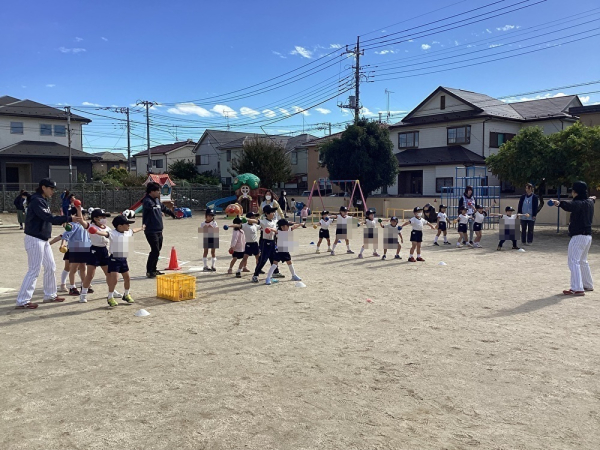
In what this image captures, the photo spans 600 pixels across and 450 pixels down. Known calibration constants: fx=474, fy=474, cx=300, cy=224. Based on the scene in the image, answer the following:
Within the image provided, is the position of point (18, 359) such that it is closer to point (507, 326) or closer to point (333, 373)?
point (333, 373)

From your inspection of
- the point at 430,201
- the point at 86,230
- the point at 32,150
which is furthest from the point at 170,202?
the point at 86,230

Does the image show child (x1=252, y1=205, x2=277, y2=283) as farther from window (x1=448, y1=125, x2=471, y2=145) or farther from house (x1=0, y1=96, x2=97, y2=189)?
house (x1=0, y1=96, x2=97, y2=189)

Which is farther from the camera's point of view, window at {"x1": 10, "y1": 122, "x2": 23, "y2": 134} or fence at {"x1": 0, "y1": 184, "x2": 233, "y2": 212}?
window at {"x1": 10, "y1": 122, "x2": 23, "y2": 134}

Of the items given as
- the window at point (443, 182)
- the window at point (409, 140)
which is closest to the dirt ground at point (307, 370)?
the window at point (443, 182)

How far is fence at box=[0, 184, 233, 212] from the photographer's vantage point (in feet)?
103

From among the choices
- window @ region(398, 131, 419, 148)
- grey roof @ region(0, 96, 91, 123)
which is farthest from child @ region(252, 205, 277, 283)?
grey roof @ region(0, 96, 91, 123)

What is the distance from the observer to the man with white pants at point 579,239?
8.44 meters

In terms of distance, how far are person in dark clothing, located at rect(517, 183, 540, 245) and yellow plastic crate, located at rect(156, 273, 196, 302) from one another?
41.0ft

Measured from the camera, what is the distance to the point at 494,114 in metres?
34.1

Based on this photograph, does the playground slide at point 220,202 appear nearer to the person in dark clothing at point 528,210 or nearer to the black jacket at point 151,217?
the person in dark clothing at point 528,210

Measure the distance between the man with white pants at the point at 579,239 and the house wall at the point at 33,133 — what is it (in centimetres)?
3932

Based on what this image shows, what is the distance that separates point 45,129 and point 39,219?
118 feet

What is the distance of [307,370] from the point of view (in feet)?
16.1

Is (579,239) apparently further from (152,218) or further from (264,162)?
(264,162)
